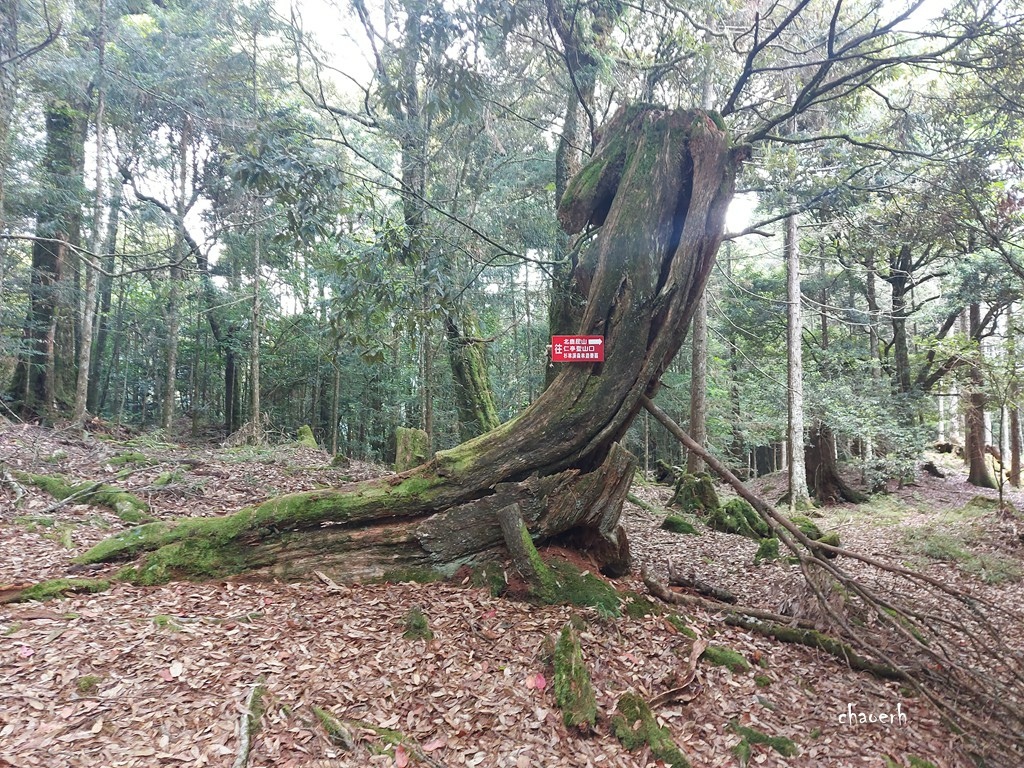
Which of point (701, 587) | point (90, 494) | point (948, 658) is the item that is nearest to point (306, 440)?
point (90, 494)

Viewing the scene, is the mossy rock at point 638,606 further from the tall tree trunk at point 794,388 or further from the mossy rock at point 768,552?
the tall tree trunk at point 794,388

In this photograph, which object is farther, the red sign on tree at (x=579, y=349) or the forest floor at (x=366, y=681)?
the red sign on tree at (x=579, y=349)

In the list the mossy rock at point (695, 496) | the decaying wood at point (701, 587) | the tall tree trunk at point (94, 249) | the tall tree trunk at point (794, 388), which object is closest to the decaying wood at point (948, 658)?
the decaying wood at point (701, 587)

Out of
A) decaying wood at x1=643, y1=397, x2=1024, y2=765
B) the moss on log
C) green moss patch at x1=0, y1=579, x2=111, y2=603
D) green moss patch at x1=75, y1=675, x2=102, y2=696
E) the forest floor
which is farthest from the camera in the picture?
the moss on log

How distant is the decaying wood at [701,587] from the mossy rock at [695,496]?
530 cm

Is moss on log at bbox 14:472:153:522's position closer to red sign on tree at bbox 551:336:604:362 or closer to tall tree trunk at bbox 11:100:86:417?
red sign on tree at bbox 551:336:604:362

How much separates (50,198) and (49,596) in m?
11.6

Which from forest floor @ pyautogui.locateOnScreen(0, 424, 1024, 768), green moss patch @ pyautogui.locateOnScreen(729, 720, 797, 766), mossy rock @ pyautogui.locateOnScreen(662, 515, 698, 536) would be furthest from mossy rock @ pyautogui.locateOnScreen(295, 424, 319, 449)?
green moss patch @ pyautogui.locateOnScreen(729, 720, 797, 766)

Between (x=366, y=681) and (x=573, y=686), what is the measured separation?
1.35 metres

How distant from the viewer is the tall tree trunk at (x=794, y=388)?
1292 centimetres

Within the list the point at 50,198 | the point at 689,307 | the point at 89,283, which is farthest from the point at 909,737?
the point at 50,198

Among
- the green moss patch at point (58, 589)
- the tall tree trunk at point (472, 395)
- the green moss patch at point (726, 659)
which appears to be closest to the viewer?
the green moss patch at point (58, 589)

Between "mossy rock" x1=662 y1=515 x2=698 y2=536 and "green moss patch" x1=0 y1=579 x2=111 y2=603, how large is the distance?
25.4 ft

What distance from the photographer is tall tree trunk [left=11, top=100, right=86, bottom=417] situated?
39.0 feet
